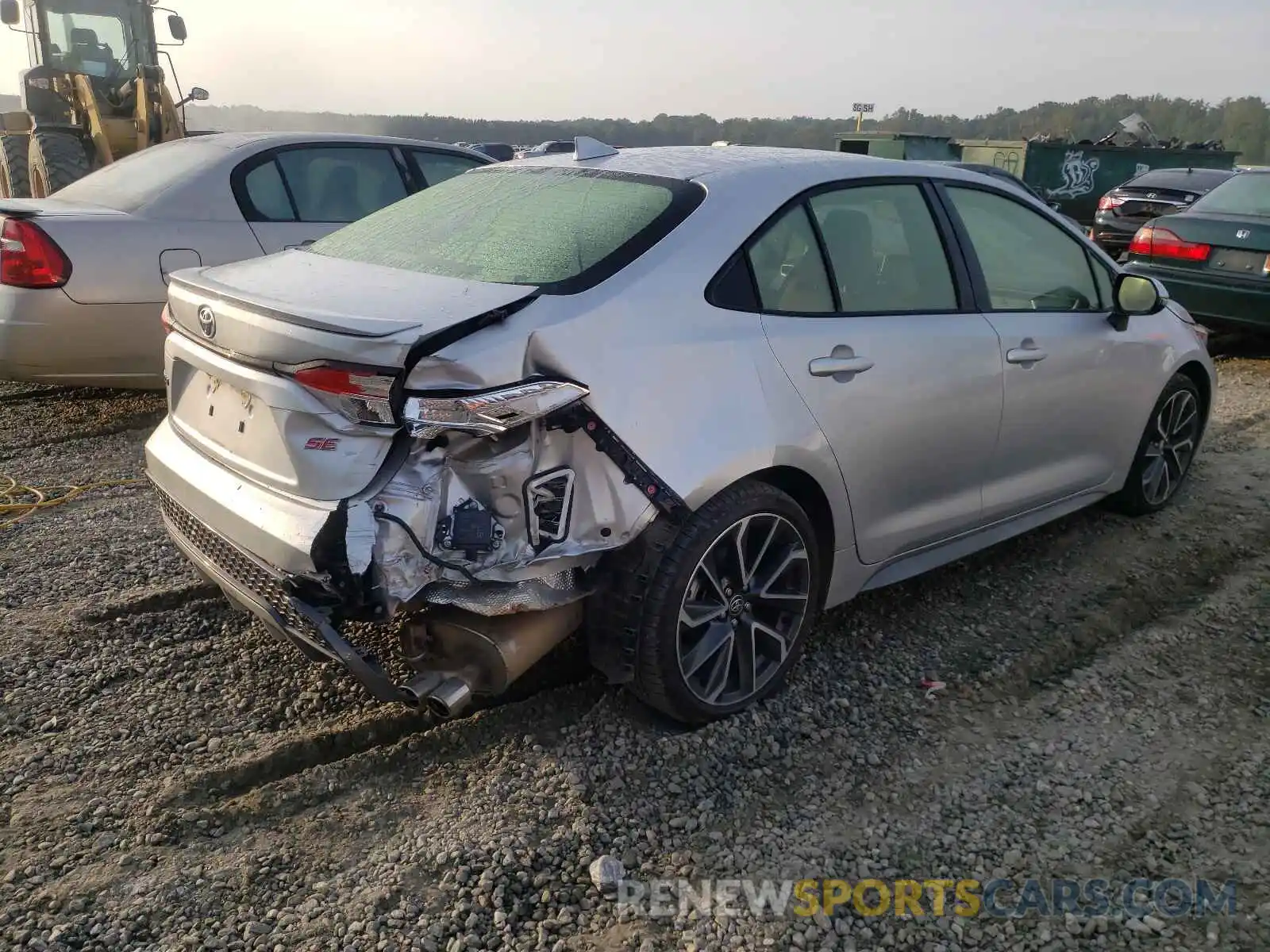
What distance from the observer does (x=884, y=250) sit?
3520 mm

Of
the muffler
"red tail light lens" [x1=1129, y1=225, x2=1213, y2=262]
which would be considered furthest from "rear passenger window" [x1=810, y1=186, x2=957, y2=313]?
"red tail light lens" [x1=1129, y1=225, x2=1213, y2=262]

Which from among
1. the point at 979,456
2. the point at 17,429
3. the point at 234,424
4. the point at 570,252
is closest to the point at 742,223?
the point at 570,252

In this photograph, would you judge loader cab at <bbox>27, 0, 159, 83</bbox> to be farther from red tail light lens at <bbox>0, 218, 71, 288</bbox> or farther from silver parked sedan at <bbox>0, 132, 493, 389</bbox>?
red tail light lens at <bbox>0, 218, 71, 288</bbox>

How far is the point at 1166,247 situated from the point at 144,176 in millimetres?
7809

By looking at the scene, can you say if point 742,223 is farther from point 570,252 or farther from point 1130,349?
point 1130,349

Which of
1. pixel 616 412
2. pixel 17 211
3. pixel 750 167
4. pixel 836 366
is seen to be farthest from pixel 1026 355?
pixel 17 211

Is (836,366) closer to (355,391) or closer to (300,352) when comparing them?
(355,391)

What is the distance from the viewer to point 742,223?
3.07m

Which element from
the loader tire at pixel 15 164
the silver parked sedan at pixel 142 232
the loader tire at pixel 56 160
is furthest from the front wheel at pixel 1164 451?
the loader tire at pixel 15 164

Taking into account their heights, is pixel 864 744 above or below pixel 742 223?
below

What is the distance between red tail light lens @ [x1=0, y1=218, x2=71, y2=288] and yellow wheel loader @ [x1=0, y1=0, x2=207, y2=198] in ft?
18.4

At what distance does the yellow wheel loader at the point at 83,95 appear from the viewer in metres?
10.5

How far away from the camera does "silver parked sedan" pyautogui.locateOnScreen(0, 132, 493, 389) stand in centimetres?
517

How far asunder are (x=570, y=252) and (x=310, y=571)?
1.17 meters
